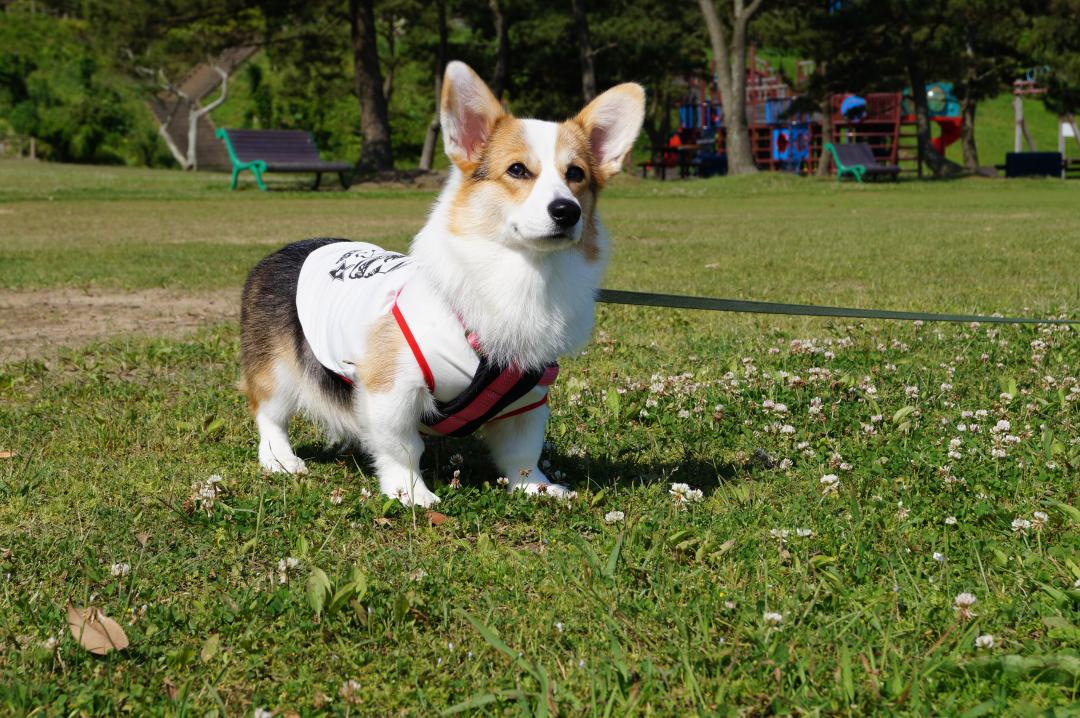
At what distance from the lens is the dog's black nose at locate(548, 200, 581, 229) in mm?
3316

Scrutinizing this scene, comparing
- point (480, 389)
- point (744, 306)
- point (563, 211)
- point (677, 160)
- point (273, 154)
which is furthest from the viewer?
point (677, 160)

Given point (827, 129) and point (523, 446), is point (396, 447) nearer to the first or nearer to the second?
point (523, 446)

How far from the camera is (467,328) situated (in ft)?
11.3

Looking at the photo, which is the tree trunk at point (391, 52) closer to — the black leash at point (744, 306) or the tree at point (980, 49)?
the tree at point (980, 49)

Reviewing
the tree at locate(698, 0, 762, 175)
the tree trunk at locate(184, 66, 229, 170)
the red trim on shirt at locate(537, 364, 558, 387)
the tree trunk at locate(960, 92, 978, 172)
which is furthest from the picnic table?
the red trim on shirt at locate(537, 364, 558, 387)

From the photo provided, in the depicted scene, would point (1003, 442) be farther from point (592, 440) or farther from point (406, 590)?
point (406, 590)

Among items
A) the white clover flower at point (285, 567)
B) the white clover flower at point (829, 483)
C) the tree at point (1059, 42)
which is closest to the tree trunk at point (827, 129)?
→ the tree at point (1059, 42)

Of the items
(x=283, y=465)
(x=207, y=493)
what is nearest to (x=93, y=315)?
(x=283, y=465)

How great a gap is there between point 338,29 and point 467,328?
111 feet

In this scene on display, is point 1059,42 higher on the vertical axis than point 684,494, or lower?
higher

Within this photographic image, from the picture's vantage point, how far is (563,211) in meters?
3.32

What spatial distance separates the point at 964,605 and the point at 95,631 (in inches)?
82.3

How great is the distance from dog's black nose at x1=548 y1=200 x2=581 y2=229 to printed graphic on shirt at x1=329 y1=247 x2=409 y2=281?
71 cm

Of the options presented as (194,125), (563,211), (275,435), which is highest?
(194,125)
